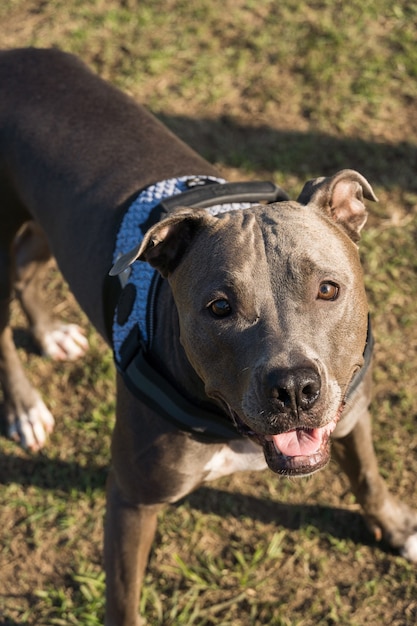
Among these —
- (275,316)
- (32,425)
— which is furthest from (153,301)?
(32,425)

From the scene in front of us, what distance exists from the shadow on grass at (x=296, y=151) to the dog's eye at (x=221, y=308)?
127 inches

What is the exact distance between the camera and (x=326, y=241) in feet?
10.1

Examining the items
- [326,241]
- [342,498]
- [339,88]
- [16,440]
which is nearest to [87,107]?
[326,241]

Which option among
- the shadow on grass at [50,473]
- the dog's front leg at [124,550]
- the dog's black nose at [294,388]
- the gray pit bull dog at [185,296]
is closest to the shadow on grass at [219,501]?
the shadow on grass at [50,473]

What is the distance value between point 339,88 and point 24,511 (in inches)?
149

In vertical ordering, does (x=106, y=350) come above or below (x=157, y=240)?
below

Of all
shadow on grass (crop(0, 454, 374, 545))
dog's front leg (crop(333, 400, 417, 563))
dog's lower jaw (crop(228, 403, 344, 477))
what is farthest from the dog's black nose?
shadow on grass (crop(0, 454, 374, 545))

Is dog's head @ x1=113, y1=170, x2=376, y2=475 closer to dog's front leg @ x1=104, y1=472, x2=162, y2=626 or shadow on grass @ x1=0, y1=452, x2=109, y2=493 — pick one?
dog's front leg @ x1=104, y1=472, x2=162, y2=626

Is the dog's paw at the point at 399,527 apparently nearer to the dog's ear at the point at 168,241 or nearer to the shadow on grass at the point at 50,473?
the shadow on grass at the point at 50,473

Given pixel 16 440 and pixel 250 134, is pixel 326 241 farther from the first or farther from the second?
pixel 250 134

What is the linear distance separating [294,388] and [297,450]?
39cm

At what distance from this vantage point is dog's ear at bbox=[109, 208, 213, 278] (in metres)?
3.09

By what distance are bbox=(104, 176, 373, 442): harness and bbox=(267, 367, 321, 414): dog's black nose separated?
1.71 ft

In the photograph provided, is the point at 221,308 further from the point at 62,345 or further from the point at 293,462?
the point at 62,345
